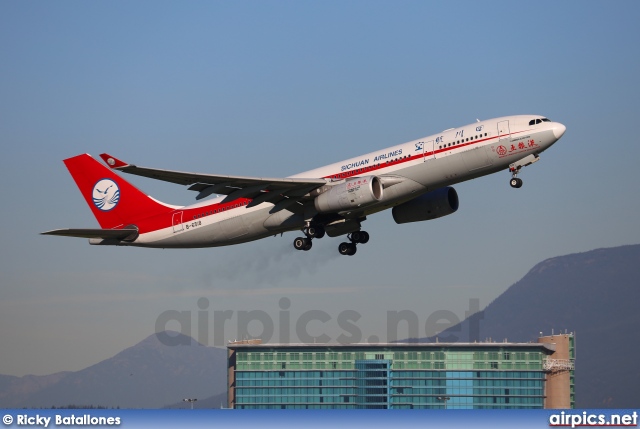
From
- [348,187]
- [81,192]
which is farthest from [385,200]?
[81,192]

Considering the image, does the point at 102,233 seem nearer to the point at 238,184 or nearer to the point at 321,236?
the point at 238,184

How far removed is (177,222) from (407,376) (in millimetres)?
74619

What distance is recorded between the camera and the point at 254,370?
131375 millimetres

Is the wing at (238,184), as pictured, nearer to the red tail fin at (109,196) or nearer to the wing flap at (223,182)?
the wing flap at (223,182)

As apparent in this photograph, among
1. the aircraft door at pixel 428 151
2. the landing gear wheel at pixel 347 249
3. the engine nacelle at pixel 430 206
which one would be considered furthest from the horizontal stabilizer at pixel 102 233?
the aircraft door at pixel 428 151

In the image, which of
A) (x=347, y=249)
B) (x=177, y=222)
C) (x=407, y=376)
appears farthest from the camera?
(x=407, y=376)

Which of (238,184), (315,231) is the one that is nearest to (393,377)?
(315,231)

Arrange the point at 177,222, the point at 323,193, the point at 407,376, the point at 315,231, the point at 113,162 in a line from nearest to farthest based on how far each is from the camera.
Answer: the point at 113,162 → the point at 323,193 → the point at 315,231 → the point at 177,222 → the point at 407,376

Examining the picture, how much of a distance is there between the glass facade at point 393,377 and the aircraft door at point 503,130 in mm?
78452

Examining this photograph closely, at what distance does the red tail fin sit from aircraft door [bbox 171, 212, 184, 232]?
49.8 inches

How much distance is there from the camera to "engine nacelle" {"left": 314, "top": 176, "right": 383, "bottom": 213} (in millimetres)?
51500

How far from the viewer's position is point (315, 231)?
5625 centimetres

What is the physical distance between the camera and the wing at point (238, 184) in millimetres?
49688

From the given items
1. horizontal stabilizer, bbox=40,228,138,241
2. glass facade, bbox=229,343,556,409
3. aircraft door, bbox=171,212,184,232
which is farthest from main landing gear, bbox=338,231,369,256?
glass facade, bbox=229,343,556,409
